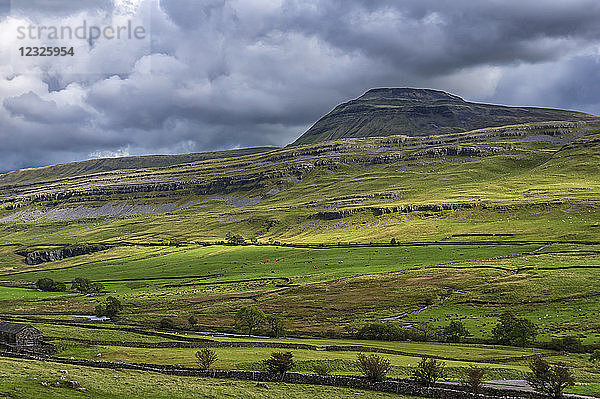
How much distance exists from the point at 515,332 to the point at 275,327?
4275 centimetres

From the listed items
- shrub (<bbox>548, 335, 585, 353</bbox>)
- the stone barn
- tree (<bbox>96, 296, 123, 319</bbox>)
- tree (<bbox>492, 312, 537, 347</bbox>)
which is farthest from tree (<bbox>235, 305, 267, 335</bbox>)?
shrub (<bbox>548, 335, 585, 353</bbox>)

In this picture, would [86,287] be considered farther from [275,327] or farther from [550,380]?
[550,380]

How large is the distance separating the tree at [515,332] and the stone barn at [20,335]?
7148 cm

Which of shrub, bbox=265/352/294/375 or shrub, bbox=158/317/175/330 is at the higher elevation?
shrub, bbox=265/352/294/375

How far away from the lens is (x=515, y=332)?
245 ft

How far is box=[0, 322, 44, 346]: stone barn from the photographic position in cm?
6800

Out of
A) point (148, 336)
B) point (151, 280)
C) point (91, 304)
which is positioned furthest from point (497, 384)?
point (151, 280)

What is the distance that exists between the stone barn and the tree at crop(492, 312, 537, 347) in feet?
235

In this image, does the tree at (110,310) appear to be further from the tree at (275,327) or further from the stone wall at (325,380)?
the stone wall at (325,380)

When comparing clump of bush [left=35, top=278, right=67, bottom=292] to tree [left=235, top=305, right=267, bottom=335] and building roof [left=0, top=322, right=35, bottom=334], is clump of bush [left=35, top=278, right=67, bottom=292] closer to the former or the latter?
tree [left=235, top=305, right=267, bottom=335]

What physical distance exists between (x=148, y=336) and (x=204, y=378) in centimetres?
4032

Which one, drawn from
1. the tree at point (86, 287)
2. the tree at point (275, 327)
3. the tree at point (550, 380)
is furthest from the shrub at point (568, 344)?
the tree at point (86, 287)

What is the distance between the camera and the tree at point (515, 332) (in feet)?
244

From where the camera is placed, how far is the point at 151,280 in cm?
16075
